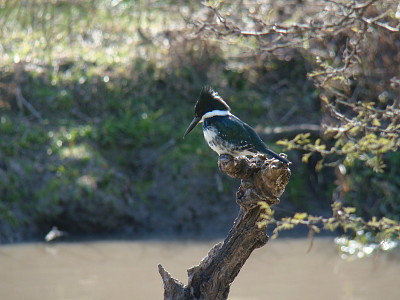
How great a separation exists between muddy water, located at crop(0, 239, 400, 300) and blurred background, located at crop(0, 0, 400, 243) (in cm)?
47

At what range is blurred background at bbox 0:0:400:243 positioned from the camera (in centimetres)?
787

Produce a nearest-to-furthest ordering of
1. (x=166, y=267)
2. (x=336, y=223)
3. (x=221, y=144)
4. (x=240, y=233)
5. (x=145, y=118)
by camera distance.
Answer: (x=240, y=233), (x=336, y=223), (x=221, y=144), (x=166, y=267), (x=145, y=118)

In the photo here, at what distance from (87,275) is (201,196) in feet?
6.29

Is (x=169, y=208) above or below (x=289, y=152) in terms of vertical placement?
below

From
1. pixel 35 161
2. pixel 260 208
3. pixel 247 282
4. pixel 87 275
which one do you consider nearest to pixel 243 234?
pixel 260 208

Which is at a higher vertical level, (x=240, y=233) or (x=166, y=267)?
(x=240, y=233)

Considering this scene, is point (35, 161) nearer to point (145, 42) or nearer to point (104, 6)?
point (145, 42)

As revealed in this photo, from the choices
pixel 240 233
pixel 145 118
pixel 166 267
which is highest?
pixel 145 118

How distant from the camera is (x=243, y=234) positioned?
4.11 m

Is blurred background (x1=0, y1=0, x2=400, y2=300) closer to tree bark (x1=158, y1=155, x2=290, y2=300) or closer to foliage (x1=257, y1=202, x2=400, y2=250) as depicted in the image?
foliage (x1=257, y1=202, x2=400, y2=250)

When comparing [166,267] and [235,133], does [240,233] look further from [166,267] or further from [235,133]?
[166,267]

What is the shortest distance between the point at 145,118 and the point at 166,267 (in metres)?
2.44

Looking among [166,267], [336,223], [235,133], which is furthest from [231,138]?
[166,267]

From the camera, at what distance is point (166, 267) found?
6828 mm
